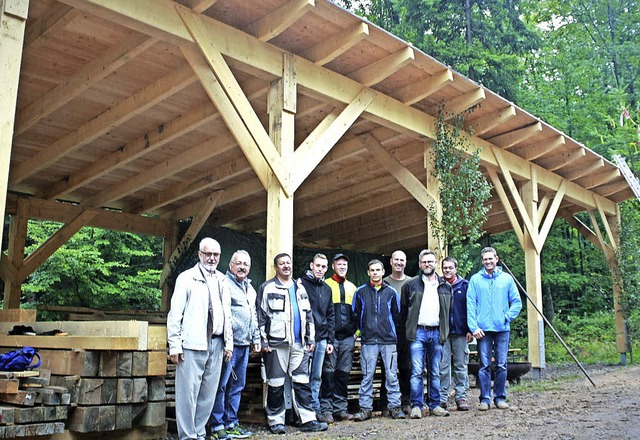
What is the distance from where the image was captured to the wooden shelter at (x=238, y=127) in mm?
5512

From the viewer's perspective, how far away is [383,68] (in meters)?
6.60

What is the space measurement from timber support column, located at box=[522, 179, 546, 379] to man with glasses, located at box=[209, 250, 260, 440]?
5.92 metres

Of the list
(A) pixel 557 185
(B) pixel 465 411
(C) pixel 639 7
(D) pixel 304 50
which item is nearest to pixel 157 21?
(D) pixel 304 50

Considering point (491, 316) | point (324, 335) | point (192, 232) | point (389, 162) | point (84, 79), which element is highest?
point (84, 79)

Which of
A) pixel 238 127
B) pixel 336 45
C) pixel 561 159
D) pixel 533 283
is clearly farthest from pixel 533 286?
pixel 238 127

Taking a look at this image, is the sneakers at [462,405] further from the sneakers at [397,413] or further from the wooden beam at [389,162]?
the wooden beam at [389,162]

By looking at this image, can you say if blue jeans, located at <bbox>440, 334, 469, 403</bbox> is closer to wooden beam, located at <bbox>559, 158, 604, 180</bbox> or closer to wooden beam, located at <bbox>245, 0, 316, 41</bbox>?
wooden beam, located at <bbox>245, 0, 316, 41</bbox>

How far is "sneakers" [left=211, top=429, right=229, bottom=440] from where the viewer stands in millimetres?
4723

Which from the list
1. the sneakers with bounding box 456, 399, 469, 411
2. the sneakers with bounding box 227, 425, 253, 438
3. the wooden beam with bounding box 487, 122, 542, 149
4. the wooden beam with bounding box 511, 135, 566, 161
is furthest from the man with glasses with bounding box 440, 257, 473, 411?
the wooden beam with bounding box 511, 135, 566, 161

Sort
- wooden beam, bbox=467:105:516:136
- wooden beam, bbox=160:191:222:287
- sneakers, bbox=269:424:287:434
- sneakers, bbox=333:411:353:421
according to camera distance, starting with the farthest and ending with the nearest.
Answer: wooden beam, bbox=160:191:222:287 → wooden beam, bbox=467:105:516:136 → sneakers, bbox=333:411:353:421 → sneakers, bbox=269:424:287:434

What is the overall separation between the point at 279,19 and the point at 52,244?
6555 mm

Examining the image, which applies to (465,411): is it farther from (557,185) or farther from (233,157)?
(557,185)

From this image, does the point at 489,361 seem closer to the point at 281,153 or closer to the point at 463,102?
the point at 281,153

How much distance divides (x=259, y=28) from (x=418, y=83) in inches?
89.1
